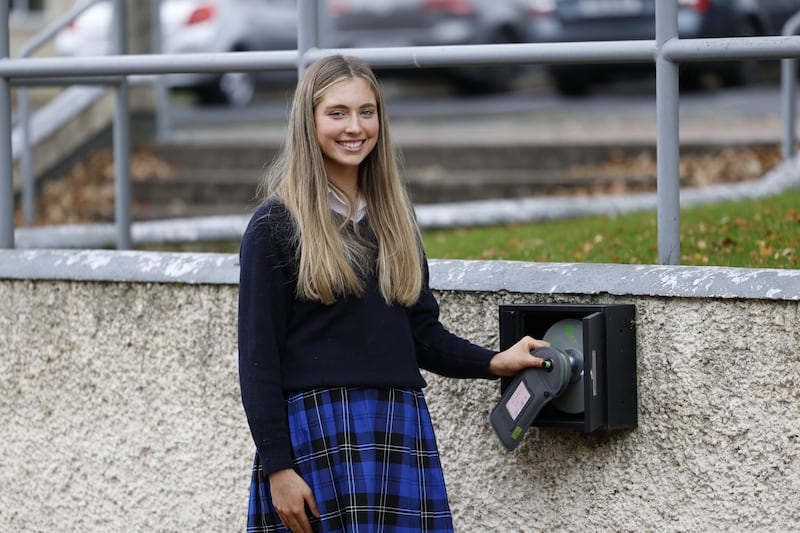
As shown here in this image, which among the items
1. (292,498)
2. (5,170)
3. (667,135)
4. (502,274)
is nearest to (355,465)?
(292,498)

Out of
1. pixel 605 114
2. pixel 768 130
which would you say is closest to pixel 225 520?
pixel 768 130

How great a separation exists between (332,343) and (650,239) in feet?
7.47

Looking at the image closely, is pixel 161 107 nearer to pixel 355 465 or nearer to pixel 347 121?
pixel 347 121

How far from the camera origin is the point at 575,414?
129 inches

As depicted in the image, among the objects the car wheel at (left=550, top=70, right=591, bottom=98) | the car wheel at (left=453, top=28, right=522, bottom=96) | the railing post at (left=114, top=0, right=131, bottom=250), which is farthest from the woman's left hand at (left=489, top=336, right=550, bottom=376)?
the car wheel at (left=453, top=28, right=522, bottom=96)

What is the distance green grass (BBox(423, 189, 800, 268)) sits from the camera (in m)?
4.26

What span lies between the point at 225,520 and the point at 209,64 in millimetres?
1309

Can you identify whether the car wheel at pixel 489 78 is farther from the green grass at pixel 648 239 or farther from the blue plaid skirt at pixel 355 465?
the blue plaid skirt at pixel 355 465

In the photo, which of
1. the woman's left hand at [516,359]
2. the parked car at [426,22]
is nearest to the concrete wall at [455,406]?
the woman's left hand at [516,359]

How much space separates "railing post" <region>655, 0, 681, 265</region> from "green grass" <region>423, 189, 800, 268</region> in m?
0.57

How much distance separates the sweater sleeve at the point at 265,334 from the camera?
9.79 feet

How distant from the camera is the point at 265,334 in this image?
9.81 feet

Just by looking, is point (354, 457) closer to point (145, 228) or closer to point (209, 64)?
point (209, 64)

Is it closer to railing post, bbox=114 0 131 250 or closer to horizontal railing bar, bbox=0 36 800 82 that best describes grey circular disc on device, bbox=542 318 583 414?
horizontal railing bar, bbox=0 36 800 82
